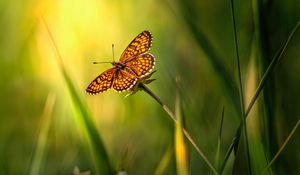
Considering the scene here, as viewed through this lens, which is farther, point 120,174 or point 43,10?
point 43,10

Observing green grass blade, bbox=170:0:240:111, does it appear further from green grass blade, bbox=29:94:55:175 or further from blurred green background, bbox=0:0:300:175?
green grass blade, bbox=29:94:55:175

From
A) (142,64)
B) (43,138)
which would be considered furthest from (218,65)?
(43,138)

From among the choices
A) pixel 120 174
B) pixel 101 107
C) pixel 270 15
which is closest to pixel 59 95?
pixel 101 107

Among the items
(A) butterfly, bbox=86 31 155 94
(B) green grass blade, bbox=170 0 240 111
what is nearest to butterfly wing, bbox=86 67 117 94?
(A) butterfly, bbox=86 31 155 94

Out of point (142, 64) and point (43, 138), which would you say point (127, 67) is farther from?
point (43, 138)

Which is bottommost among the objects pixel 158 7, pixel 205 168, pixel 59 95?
pixel 205 168

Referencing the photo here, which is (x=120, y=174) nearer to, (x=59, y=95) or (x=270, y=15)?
(x=59, y=95)

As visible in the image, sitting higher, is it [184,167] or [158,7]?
[158,7]

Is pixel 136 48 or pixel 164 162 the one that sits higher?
pixel 136 48
